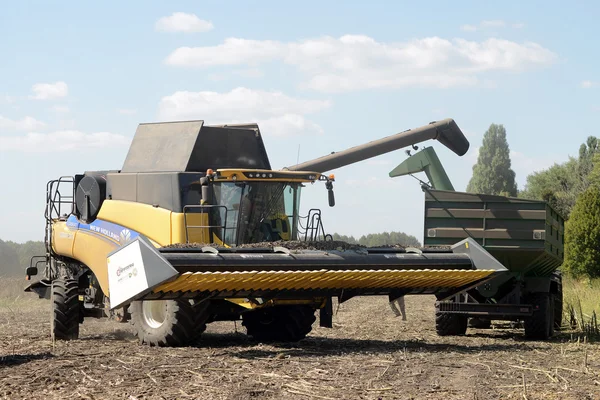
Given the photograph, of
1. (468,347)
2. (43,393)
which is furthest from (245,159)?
(43,393)

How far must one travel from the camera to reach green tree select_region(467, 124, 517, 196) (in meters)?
106

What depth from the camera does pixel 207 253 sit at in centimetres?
1124

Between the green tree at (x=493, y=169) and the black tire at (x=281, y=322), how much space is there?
93173 millimetres

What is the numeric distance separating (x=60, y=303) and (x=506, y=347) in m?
7.10

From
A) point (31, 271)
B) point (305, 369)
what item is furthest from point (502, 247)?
point (31, 271)

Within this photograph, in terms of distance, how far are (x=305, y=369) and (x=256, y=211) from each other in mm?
3777

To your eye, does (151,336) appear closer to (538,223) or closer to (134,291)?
(134,291)

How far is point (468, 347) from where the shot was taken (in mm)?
12867

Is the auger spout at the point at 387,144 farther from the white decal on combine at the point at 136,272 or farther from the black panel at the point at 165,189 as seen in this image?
the white decal on combine at the point at 136,272

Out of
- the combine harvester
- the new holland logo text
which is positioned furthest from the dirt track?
the new holland logo text

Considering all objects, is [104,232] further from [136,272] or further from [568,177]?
[568,177]

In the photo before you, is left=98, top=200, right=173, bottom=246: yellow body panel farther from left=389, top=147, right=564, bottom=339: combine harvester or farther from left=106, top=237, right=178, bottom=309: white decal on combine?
left=389, top=147, right=564, bottom=339: combine harvester

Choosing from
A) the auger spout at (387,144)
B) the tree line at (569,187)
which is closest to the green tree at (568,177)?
the tree line at (569,187)

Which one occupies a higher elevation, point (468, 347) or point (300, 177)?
point (300, 177)
